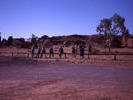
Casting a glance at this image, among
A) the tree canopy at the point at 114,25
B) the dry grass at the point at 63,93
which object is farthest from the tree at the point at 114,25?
the dry grass at the point at 63,93

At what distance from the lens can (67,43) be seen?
61.6m

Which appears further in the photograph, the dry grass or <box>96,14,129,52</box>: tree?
<box>96,14,129,52</box>: tree

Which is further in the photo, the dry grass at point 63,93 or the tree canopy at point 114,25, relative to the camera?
the tree canopy at point 114,25

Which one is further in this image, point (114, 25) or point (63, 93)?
point (114, 25)

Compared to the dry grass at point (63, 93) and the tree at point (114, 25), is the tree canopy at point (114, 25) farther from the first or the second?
the dry grass at point (63, 93)

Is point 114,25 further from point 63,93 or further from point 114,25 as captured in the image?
point 63,93

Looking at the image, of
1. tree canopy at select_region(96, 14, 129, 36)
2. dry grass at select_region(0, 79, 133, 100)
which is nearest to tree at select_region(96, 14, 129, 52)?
tree canopy at select_region(96, 14, 129, 36)

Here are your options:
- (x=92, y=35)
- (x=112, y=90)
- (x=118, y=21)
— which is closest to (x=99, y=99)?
(x=112, y=90)

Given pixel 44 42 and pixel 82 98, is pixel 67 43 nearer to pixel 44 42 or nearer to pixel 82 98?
pixel 44 42

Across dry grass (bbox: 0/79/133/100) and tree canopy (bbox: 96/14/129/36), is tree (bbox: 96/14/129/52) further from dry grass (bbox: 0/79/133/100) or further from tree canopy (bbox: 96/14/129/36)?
dry grass (bbox: 0/79/133/100)

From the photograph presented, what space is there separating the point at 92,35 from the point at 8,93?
79.3 meters

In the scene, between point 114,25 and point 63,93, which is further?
point 114,25

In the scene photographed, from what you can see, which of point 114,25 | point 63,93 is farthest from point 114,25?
point 63,93

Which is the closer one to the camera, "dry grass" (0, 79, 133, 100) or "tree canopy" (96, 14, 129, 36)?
"dry grass" (0, 79, 133, 100)
